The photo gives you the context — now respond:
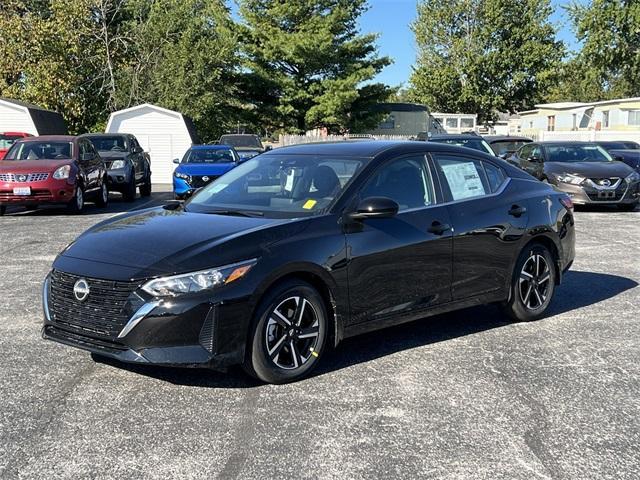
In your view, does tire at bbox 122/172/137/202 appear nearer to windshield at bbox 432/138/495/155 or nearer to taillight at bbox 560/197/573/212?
windshield at bbox 432/138/495/155

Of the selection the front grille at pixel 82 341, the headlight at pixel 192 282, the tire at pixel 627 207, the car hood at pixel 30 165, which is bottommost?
the tire at pixel 627 207

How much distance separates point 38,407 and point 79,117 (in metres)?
38.1

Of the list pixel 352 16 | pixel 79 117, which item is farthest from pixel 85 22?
pixel 352 16

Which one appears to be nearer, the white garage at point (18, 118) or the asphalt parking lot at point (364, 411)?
the asphalt parking lot at point (364, 411)

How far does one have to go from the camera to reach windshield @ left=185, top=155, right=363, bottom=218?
5156 mm

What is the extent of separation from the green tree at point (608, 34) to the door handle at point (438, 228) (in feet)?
138

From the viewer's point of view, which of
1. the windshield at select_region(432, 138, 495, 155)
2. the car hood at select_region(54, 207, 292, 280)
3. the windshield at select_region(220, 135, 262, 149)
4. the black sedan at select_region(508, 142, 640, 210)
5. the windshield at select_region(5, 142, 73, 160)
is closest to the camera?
the car hood at select_region(54, 207, 292, 280)

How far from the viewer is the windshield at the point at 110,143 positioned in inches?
770

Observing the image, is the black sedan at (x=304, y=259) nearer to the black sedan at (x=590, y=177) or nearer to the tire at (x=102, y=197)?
the black sedan at (x=590, y=177)

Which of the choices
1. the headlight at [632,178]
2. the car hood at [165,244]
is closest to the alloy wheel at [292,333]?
the car hood at [165,244]

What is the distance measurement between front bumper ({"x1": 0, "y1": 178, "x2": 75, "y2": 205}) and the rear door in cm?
1049

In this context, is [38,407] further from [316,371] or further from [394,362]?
[394,362]

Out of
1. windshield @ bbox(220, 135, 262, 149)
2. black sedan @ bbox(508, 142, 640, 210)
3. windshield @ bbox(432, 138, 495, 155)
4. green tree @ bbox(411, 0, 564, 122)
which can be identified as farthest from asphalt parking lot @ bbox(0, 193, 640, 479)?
green tree @ bbox(411, 0, 564, 122)

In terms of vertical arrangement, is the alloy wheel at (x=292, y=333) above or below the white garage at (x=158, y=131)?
below
